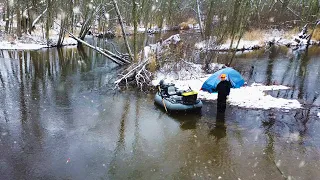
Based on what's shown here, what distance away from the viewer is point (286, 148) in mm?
7867

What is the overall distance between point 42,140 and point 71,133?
83cm

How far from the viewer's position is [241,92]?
12445 millimetres

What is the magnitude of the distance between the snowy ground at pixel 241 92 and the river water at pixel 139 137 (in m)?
0.49

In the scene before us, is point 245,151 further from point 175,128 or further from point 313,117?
point 313,117

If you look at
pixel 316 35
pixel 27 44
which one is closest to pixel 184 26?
pixel 316 35

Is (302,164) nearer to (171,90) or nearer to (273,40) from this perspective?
(171,90)

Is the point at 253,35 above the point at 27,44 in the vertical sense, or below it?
above

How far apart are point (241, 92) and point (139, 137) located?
222 inches

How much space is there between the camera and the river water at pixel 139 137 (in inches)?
271

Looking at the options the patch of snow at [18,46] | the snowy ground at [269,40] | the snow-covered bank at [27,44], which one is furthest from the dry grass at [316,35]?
the patch of snow at [18,46]

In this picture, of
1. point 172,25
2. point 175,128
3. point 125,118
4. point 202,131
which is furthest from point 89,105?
point 172,25

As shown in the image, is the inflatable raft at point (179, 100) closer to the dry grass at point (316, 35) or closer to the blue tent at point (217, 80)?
the blue tent at point (217, 80)

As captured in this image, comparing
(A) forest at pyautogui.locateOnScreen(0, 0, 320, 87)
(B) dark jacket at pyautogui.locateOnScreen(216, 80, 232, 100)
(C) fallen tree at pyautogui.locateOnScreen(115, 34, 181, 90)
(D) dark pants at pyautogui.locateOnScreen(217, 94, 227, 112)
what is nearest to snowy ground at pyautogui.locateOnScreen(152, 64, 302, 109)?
(C) fallen tree at pyautogui.locateOnScreen(115, 34, 181, 90)

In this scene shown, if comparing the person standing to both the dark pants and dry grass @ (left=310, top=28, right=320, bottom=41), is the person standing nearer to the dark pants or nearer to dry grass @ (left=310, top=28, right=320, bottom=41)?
the dark pants
